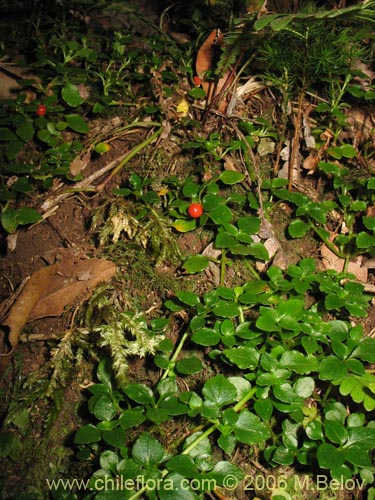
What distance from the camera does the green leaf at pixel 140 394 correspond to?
1591 millimetres

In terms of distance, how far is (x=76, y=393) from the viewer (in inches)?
72.4

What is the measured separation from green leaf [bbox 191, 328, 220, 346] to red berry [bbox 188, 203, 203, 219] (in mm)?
577

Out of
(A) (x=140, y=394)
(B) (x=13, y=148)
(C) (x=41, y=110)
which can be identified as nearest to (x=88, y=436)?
(A) (x=140, y=394)

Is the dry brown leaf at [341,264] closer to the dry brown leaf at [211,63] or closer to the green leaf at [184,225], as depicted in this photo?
the green leaf at [184,225]

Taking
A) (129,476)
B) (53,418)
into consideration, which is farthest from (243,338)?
(53,418)

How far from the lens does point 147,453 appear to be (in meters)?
1.47

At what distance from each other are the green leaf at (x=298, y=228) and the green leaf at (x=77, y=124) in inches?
50.4

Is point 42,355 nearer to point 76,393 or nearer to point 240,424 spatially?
point 76,393

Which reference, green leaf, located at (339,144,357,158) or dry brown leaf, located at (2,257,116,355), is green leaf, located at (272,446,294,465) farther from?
green leaf, located at (339,144,357,158)

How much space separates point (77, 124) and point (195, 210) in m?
0.96

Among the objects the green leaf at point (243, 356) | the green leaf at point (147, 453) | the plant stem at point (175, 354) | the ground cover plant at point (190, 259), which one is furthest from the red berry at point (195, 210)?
the green leaf at point (147, 453)

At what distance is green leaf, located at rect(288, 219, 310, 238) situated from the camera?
2074 millimetres

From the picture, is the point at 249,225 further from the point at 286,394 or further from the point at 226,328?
the point at 286,394

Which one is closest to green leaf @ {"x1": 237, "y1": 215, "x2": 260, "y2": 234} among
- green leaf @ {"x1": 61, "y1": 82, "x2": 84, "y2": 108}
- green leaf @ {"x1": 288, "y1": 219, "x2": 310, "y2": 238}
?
green leaf @ {"x1": 288, "y1": 219, "x2": 310, "y2": 238}
